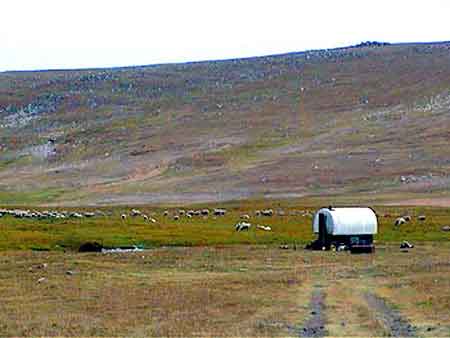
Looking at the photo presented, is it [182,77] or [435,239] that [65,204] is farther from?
[182,77]

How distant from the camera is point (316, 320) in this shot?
27.4 m

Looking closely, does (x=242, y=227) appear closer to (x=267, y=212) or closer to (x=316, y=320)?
(x=267, y=212)

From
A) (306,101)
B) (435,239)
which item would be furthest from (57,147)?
(435,239)

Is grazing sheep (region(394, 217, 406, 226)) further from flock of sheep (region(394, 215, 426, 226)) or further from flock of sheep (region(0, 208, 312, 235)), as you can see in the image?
flock of sheep (region(0, 208, 312, 235))

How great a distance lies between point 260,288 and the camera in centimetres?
3488

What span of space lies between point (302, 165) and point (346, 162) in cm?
465

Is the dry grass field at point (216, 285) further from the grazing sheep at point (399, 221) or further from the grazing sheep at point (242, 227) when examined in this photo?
the grazing sheep at point (399, 221)

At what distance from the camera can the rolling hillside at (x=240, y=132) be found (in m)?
117

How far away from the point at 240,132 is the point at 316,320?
123367 millimetres

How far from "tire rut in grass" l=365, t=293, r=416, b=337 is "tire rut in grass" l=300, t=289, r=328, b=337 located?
4.26 feet

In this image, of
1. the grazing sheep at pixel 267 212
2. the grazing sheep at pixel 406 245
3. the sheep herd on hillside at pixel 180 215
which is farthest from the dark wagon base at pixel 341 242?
the grazing sheep at pixel 267 212

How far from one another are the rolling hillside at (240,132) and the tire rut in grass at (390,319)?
72.1 meters

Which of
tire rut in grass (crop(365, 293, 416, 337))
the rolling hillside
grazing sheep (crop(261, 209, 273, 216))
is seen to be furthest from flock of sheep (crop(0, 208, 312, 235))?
tire rut in grass (crop(365, 293, 416, 337))

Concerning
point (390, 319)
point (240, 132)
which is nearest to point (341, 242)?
point (390, 319)
